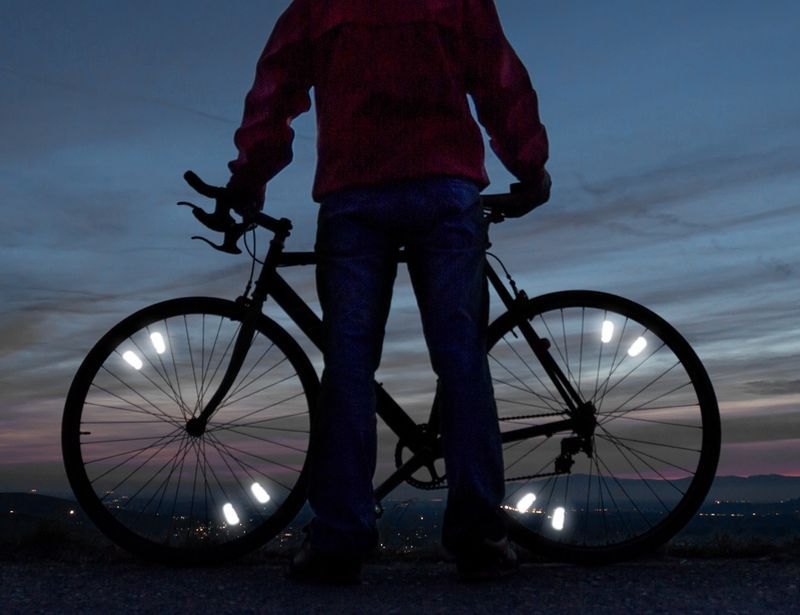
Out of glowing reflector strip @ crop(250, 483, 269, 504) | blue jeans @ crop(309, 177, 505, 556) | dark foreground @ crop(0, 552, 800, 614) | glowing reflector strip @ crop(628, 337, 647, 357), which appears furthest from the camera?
glowing reflector strip @ crop(628, 337, 647, 357)

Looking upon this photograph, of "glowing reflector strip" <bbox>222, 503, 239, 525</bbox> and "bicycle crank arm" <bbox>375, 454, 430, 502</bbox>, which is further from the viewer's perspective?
"glowing reflector strip" <bbox>222, 503, 239, 525</bbox>

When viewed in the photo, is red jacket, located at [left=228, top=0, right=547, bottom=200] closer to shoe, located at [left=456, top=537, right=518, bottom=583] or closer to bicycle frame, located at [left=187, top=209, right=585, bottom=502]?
bicycle frame, located at [left=187, top=209, right=585, bottom=502]

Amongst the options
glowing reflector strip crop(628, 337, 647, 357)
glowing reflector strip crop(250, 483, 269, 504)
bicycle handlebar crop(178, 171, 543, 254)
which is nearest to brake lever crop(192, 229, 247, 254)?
bicycle handlebar crop(178, 171, 543, 254)

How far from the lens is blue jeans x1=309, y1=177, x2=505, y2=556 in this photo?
3.35 metres

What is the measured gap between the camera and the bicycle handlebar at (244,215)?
3.75m

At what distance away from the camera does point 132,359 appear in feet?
13.4

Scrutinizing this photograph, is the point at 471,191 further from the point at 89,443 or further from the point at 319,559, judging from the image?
the point at 89,443

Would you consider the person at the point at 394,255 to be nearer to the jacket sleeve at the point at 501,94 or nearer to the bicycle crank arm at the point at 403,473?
the jacket sleeve at the point at 501,94

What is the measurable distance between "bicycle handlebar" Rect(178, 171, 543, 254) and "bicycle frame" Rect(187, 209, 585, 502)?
11mm

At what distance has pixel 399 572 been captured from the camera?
3840 millimetres

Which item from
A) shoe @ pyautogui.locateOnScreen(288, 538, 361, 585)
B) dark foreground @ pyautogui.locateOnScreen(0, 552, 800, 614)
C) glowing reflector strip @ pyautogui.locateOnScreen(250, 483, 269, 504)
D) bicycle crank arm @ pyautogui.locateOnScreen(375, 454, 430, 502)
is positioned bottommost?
dark foreground @ pyautogui.locateOnScreen(0, 552, 800, 614)

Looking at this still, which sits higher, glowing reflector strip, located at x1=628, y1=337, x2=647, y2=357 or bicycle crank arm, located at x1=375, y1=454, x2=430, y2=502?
A: glowing reflector strip, located at x1=628, y1=337, x2=647, y2=357

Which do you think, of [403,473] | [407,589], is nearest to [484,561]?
[407,589]

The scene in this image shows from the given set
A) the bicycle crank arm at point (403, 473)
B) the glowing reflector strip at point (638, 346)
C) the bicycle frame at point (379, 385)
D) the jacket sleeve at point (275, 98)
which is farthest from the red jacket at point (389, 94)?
the bicycle crank arm at point (403, 473)
